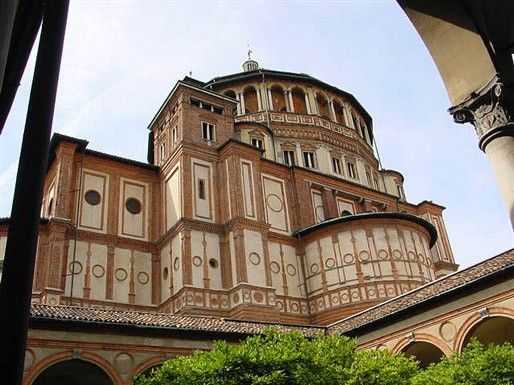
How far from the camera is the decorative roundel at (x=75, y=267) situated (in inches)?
870

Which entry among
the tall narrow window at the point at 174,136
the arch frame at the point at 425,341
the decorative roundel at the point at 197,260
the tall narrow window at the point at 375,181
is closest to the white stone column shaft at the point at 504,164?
the arch frame at the point at 425,341

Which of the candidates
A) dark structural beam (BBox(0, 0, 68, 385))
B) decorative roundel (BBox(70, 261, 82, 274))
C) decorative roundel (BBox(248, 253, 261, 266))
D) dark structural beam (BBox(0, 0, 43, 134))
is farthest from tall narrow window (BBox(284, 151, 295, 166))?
dark structural beam (BBox(0, 0, 68, 385))

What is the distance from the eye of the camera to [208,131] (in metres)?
27.4

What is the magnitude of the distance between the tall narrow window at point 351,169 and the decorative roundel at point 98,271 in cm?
1861

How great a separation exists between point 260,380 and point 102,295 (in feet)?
49.0

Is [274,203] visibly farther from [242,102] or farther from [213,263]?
[242,102]

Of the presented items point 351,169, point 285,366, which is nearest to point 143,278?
point 285,366

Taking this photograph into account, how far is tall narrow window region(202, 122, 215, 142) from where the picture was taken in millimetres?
27141

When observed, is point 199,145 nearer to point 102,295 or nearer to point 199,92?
point 199,92

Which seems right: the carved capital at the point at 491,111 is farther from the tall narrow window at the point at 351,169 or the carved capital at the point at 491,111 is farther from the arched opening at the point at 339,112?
the arched opening at the point at 339,112

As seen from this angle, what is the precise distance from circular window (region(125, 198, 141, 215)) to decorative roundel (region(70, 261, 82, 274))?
13.2ft

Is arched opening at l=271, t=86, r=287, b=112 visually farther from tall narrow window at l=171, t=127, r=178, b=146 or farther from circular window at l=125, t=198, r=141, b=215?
circular window at l=125, t=198, r=141, b=215

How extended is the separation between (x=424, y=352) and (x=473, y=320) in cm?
308

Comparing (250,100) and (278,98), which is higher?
(278,98)
